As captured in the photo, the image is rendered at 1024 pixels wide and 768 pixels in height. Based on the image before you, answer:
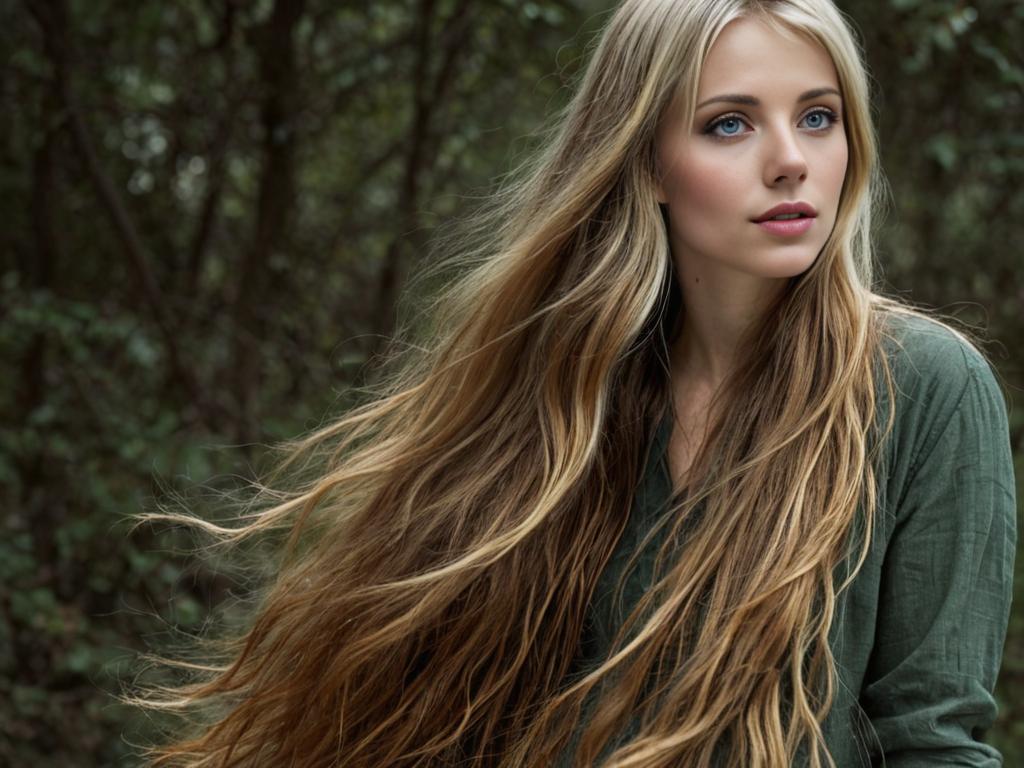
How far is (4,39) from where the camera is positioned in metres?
4.32

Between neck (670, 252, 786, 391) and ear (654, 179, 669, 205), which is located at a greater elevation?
ear (654, 179, 669, 205)

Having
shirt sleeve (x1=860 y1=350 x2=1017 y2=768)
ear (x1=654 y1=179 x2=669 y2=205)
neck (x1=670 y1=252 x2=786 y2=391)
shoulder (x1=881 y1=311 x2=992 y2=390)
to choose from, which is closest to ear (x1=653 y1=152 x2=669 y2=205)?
ear (x1=654 y1=179 x2=669 y2=205)

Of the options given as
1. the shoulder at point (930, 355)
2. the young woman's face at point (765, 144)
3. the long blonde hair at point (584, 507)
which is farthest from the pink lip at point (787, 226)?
the shoulder at point (930, 355)

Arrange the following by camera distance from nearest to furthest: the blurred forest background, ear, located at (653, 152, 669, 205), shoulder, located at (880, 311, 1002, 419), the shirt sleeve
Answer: the shirt sleeve
shoulder, located at (880, 311, 1002, 419)
ear, located at (653, 152, 669, 205)
the blurred forest background

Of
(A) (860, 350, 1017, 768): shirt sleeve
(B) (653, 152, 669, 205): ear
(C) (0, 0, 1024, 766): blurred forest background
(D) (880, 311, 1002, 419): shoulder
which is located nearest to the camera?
(A) (860, 350, 1017, 768): shirt sleeve

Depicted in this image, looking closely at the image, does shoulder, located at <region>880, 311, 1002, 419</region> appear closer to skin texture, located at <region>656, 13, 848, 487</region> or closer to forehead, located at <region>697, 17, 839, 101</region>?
skin texture, located at <region>656, 13, 848, 487</region>

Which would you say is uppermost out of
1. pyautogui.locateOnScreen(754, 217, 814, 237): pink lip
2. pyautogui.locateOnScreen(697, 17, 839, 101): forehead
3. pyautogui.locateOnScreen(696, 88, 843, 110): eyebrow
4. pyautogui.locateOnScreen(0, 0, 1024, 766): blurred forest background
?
pyautogui.locateOnScreen(697, 17, 839, 101): forehead

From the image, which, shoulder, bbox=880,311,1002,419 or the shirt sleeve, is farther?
shoulder, bbox=880,311,1002,419

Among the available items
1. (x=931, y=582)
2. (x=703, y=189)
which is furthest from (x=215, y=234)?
(x=931, y=582)

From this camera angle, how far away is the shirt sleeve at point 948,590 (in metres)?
1.80

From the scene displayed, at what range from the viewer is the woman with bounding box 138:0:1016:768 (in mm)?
1866

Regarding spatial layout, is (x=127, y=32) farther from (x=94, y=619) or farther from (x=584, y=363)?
(x=584, y=363)

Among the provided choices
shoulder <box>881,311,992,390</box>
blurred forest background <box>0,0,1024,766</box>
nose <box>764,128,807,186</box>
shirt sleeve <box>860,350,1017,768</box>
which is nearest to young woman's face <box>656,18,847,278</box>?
nose <box>764,128,807,186</box>

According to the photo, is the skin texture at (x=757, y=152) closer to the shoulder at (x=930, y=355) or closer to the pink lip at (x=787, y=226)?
the pink lip at (x=787, y=226)
